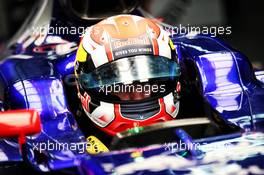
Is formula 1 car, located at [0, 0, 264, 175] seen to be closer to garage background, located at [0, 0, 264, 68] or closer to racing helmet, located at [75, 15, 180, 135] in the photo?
racing helmet, located at [75, 15, 180, 135]

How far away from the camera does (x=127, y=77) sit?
2820 mm

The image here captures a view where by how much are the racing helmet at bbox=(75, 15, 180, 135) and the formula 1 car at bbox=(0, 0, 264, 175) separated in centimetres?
13

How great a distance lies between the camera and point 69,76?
3271mm

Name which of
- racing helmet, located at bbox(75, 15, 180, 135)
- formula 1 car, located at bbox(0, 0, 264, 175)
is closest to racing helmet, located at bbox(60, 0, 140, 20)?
formula 1 car, located at bbox(0, 0, 264, 175)

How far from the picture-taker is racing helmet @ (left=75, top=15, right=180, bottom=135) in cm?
284

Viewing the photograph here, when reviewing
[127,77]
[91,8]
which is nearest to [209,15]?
[91,8]

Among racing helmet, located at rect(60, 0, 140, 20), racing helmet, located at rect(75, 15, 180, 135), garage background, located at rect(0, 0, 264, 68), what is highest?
racing helmet, located at rect(60, 0, 140, 20)

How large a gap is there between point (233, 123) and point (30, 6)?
4.08 m

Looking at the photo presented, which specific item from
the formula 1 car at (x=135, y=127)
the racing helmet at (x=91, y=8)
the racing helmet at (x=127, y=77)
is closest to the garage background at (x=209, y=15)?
the racing helmet at (x=91, y=8)

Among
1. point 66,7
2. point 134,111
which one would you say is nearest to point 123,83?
point 134,111

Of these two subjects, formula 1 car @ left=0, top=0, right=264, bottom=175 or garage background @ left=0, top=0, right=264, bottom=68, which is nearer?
formula 1 car @ left=0, top=0, right=264, bottom=175

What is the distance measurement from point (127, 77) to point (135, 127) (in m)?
0.21

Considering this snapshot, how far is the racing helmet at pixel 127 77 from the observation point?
284 cm

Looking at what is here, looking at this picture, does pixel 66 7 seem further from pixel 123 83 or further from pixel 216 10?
pixel 216 10
